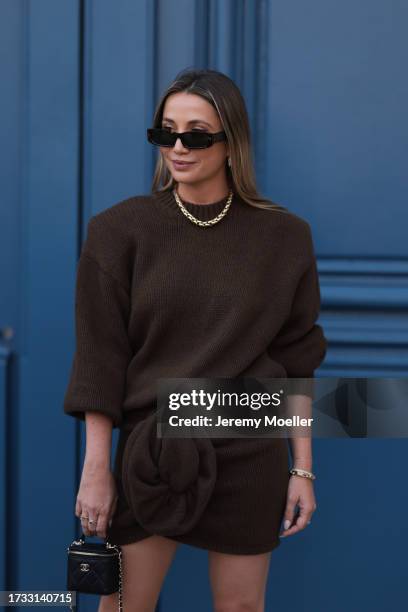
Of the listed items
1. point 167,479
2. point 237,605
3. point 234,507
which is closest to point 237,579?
point 237,605

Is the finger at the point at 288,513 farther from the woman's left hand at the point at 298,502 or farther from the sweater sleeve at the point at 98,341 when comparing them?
the sweater sleeve at the point at 98,341

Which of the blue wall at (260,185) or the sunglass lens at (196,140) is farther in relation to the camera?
the blue wall at (260,185)

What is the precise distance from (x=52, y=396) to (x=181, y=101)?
1.07m

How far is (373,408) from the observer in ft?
8.35

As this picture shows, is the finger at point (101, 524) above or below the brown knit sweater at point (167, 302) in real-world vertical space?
below

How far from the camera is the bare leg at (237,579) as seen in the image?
2.03 metres

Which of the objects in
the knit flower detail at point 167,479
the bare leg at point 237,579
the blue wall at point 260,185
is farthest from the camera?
the blue wall at point 260,185

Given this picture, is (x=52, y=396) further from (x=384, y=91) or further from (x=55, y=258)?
(x=384, y=91)

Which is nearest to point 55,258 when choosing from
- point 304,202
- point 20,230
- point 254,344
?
point 20,230

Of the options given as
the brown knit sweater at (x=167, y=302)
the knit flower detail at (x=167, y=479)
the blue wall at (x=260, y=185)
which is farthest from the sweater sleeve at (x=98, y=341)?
the blue wall at (x=260, y=185)

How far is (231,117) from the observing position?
1995mm

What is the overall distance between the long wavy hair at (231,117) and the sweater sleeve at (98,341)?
0.27m

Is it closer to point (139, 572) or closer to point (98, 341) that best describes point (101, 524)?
point (139, 572)

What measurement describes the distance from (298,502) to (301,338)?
1.22 ft
